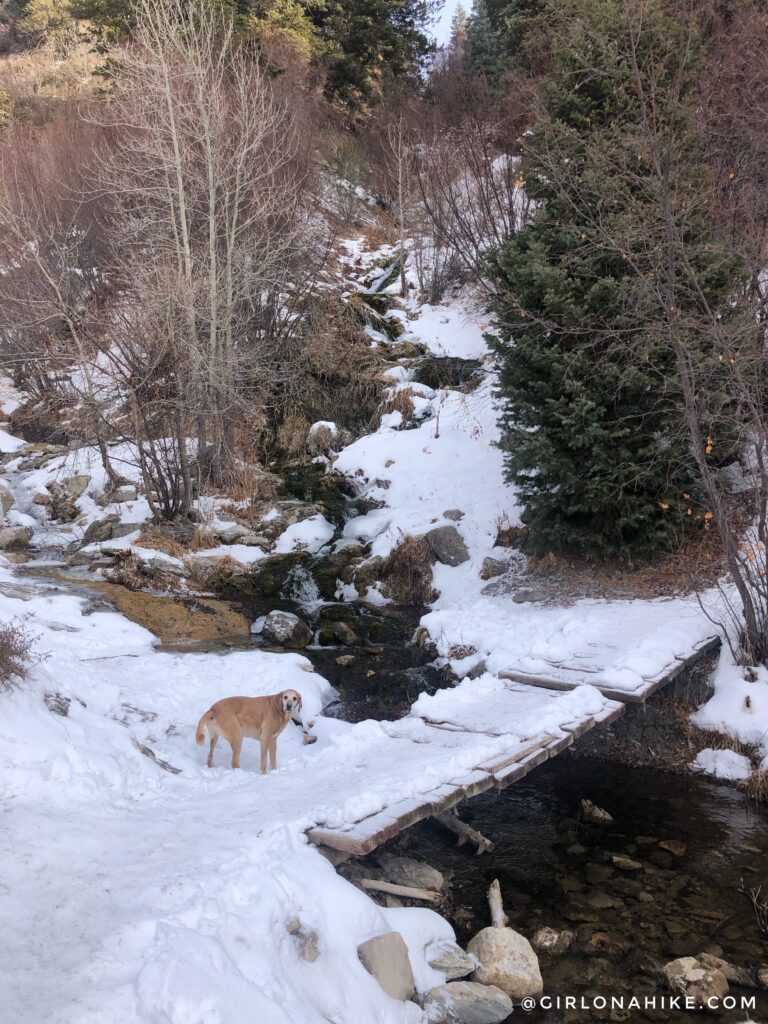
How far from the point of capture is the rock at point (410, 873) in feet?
16.1

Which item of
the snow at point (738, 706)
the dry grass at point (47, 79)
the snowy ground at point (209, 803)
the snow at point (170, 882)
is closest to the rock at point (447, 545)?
the snowy ground at point (209, 803)

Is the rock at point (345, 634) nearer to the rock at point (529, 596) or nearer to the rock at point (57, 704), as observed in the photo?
the rock at point (529, 596)

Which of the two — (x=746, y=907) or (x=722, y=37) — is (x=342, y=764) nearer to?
(x=746, y=907)

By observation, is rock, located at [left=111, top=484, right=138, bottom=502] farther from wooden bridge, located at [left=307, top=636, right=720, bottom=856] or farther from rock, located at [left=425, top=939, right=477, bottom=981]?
rock, located at [left=425, top=939, right=477, bottom=981]

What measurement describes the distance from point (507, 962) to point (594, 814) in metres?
2.24

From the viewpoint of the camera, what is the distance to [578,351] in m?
9.50

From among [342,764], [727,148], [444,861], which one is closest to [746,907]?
[444,861]

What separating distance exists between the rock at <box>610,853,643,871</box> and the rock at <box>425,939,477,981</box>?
1715 millimetres

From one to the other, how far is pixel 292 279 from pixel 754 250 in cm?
1369

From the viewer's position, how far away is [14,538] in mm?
14078

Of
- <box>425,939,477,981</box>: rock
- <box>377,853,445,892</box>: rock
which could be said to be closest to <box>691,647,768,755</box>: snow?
<box>377,853,445,892</box>: rock

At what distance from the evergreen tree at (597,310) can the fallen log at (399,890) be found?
19.9 feet

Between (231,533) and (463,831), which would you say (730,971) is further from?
(231,533)

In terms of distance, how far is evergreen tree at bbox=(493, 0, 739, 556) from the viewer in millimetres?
8875
